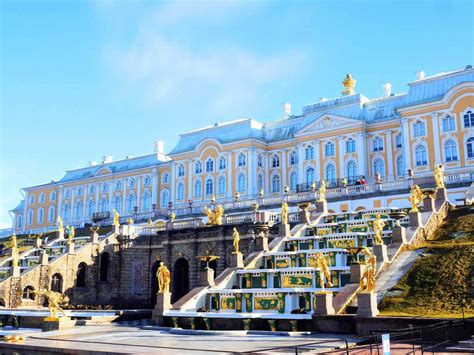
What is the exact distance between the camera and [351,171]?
53.8m

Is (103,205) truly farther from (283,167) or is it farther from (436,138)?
(436,138)

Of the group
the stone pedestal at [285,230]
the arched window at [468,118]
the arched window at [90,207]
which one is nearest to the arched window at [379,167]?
the arched window at [468,118]

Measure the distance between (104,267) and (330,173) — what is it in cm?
2520

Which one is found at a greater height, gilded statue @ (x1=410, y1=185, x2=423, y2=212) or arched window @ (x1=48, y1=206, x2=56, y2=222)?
arched window @ (x1=48, y1=206, x2=56, y2=222)

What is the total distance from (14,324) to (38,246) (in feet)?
64.6

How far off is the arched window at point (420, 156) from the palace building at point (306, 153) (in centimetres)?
9

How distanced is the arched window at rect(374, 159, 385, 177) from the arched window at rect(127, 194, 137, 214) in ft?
111

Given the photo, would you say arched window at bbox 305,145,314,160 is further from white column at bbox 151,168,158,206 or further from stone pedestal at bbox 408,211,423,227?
stone pedestal at bbox 408,211,423,227

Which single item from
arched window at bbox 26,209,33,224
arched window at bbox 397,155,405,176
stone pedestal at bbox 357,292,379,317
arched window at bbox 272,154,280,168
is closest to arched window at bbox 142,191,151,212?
arched window at bbox 272,154,280,168

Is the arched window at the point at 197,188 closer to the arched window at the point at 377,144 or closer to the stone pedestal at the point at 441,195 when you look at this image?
the arched window at the point at 377,144

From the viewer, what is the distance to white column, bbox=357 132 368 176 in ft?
173

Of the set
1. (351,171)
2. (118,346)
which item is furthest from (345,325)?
(351,171)

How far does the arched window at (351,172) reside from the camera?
53250mm

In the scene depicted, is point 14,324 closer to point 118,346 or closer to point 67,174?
point 118,346
